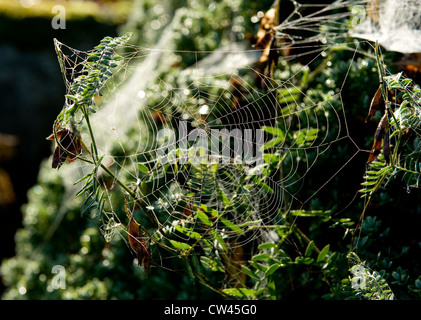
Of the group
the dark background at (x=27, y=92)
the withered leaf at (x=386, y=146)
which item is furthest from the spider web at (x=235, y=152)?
the dark background at (x=27, y=92)

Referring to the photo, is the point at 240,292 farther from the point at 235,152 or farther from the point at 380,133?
the point at 380,133

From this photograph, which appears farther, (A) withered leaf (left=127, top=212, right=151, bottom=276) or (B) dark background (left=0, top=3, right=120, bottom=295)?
(B) dark background (left=0, top=3, right=120, bottom=295)

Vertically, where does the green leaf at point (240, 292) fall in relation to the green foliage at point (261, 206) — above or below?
below

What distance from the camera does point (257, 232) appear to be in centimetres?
165

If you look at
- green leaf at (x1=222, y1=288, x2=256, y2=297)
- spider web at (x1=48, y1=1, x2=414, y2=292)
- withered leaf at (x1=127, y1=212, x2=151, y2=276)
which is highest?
spider web at (x1=48, y1=1, x2=414, y2=292)

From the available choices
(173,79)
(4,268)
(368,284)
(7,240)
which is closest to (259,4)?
(173,79)

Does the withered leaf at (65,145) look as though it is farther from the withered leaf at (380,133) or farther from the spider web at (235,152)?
the withered leaf at (380,133)

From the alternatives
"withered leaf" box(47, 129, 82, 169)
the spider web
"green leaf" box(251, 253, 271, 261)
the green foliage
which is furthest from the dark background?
"green leaf" box(251, 253, 271, 261)

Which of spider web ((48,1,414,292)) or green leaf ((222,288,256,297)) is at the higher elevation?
spider web ((48,1,414,292))

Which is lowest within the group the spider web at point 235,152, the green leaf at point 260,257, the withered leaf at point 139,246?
the green leaf at point 260,257

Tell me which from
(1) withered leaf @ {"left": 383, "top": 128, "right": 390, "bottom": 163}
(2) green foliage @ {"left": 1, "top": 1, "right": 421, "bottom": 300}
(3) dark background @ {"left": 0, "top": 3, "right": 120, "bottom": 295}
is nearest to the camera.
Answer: (1) withered leaf @ {"left": 383, "top": 128, "right": 390, "bottom": 163}

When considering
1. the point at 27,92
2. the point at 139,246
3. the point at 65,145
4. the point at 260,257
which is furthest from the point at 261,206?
the point at 27,92

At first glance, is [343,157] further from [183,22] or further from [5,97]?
[5,97]

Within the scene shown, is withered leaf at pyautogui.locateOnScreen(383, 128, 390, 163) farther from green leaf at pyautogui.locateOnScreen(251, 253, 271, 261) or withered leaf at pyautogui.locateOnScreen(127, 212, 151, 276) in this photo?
withered leaf at pyautogui.locateOnScreen(127, 212, 151, 276)
